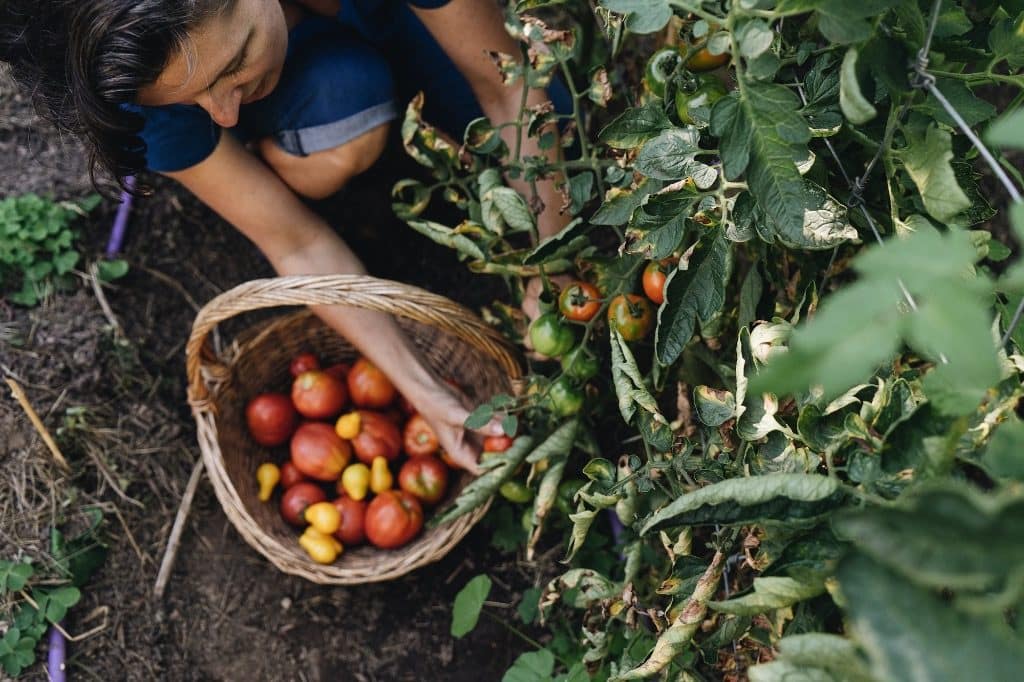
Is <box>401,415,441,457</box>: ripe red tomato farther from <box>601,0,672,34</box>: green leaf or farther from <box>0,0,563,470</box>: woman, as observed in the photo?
<box>601,0,672,34</box>: green leaf

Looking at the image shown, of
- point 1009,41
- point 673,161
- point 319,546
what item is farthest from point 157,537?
point 1009,41

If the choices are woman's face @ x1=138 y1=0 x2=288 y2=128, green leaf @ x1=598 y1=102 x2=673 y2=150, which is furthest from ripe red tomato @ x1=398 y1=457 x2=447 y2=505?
green leaf @ x1=598 y1=102 x2=673 y2=150

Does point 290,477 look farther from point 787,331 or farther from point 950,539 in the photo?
point 950,539

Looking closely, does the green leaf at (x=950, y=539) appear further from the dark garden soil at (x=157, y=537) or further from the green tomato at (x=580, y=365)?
the dark garden soil at (x=157, y=537)

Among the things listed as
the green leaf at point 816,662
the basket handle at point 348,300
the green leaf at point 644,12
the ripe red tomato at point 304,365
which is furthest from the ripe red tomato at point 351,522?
the green leaf at point 644,12

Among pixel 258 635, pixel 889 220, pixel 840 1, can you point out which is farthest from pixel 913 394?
pixel 258 635

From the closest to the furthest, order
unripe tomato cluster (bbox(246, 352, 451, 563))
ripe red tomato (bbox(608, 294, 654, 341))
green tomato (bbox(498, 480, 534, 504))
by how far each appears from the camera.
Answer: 1. ripe red tomato (bbox(608, 294, 654, 341))
2. green tomato (bbox(498, 480, 534, 504))
3. unripe tomato cluster (bbox(246, 352, 451, 563))

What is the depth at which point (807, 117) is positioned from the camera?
98 centimetres

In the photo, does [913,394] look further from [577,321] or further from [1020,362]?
[577,321]

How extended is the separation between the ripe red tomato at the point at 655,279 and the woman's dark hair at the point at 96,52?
731mm

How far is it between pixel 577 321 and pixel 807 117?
1.83 feet

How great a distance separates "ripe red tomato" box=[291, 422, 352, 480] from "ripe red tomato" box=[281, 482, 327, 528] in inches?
1.6

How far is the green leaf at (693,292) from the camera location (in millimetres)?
1042

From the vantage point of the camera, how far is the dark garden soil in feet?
5.94
